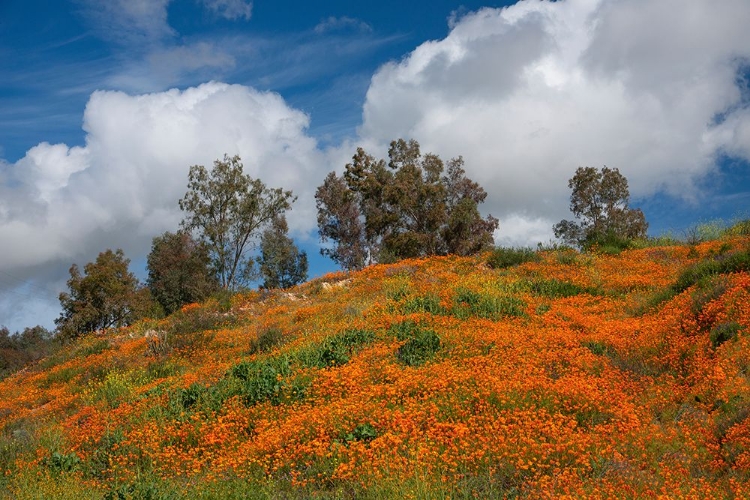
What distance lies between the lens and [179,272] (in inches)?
1796

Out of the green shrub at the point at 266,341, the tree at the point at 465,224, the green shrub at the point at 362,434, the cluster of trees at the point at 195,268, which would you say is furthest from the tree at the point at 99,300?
the green shrub at the point at 362,434

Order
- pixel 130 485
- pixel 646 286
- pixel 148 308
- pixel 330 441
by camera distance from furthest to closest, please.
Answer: pixel 148 308 < pixel 646 286 < pixel 330 441 < pixel 130 485

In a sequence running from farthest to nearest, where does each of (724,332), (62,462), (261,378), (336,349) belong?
(336,349), (261,378), (724,332), (62,462)

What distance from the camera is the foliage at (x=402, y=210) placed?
4362 cm

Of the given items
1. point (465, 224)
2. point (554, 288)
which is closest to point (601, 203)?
point (465, 224)

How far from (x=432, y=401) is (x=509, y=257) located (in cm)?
1323

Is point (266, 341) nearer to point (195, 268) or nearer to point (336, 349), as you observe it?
point (336, 349)

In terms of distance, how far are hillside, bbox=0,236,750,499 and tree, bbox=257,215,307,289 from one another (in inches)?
1304

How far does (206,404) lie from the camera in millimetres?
10023

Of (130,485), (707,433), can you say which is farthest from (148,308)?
(707,433)

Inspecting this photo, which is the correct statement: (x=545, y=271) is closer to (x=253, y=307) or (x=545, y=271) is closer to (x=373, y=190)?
(x=253, y=307)

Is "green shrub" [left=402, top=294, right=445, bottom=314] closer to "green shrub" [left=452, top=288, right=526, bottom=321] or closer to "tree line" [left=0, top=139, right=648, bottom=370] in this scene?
"green shrub" [left=452, top=288, right=526, bottom=321]

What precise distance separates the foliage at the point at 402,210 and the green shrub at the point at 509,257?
56.6 ft

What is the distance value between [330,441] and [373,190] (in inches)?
1642
